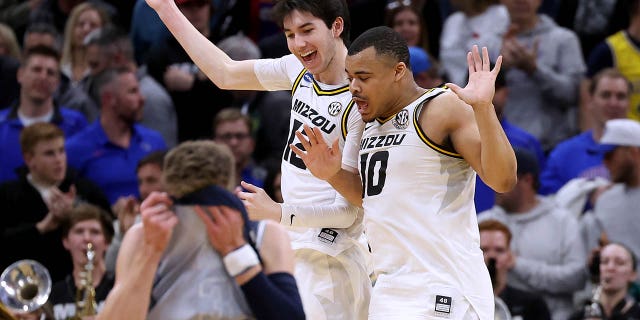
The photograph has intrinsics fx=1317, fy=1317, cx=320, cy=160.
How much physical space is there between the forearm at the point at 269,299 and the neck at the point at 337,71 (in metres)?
1.69

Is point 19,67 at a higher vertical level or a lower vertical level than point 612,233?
higher

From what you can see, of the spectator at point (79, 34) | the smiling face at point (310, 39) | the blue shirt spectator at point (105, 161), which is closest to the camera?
A: the smiling face at point (310, 39)

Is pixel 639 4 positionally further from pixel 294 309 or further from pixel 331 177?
pixel 294 309

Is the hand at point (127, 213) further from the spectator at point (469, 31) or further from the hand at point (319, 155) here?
the hand at point (319, 155)

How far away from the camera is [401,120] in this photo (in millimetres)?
6109

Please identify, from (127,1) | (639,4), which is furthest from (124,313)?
(127,1)

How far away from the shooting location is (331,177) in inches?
→ 247

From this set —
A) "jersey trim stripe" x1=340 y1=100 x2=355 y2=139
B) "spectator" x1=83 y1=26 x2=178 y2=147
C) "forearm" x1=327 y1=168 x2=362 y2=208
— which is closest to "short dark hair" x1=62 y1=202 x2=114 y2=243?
"spectator" x1=83 y1=26 x2=178 y2=147

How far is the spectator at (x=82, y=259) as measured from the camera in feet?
29.8

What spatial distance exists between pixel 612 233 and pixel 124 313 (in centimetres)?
622

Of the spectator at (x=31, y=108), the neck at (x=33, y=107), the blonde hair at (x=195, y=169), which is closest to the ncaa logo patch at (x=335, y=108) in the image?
the blonde hair at (x=195, y=169)

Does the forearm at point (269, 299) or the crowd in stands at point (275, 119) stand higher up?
the forearm at point (269, 299)

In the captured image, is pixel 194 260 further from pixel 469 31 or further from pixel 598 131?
pixel 469 31

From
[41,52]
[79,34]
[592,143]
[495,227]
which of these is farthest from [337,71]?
[79,34]
